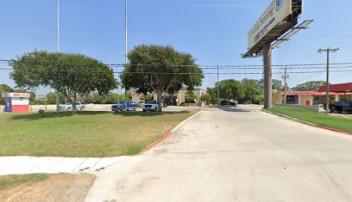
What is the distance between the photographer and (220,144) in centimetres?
1201

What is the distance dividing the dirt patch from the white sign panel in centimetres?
3274

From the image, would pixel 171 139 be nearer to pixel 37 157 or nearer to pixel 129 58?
pixel 37 157

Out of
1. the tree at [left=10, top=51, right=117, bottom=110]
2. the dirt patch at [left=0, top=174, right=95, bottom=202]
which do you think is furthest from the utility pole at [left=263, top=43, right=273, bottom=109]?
the dirt patch at [left=0, top=174, right=95, bottom=202]

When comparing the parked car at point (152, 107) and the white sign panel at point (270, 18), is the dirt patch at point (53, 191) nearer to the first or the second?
the white sign panel at point (270, 18)

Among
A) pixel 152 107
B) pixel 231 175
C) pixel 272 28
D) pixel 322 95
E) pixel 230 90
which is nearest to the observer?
pixel 231 175

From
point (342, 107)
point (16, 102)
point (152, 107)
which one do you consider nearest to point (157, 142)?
point (152, 107)

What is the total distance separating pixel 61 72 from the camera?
106 feet

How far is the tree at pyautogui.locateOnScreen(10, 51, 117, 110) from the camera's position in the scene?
105 ft

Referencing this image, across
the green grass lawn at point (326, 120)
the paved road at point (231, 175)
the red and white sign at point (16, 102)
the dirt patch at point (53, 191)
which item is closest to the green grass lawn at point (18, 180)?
the dirt patch at point (53, 191)

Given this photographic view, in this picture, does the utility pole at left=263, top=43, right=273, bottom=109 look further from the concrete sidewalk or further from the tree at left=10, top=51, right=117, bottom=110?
the concrete sidewalk

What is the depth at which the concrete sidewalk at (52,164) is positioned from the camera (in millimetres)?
7641

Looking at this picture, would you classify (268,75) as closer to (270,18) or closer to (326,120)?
(270,18)

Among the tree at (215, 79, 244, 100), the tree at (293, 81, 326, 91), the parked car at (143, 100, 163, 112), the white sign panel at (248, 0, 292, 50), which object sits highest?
the white sign panel at (248, 0, 292, 50)

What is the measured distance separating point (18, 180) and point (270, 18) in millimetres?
39673
